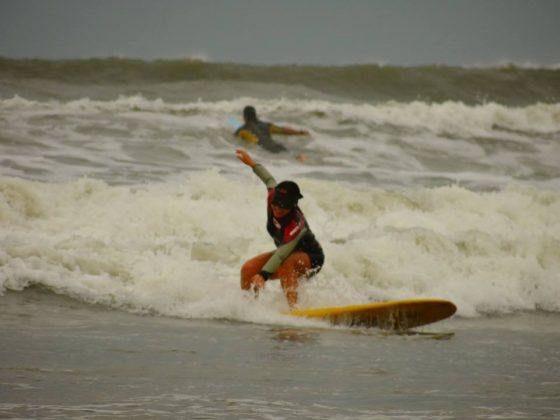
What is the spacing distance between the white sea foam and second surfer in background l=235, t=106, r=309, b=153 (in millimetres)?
4919

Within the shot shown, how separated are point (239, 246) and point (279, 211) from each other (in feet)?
8.63

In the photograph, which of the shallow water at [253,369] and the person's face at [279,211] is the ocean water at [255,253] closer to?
the shallow water at [253,369]

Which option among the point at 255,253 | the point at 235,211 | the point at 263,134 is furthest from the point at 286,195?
the point at 263,134

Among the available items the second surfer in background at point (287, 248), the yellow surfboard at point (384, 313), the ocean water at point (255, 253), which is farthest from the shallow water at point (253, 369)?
the second surfer in background at point (287, 248)

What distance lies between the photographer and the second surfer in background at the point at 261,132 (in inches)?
762

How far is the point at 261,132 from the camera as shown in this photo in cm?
1984

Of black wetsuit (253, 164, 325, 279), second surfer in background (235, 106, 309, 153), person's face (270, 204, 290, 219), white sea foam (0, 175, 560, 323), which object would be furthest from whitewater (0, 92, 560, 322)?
person's face (270, 204, 290, 219)

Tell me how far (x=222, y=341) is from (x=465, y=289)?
3794 mm

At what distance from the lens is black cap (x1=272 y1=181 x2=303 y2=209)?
816 centimetres

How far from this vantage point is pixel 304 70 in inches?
1192

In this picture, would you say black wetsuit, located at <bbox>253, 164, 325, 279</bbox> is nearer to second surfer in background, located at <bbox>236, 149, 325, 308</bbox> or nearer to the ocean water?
second surfer in background, located at <bbox>236, 149, 325, 308</bbox>

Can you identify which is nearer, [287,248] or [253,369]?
[253,369]

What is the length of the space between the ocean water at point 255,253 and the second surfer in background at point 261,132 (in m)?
0.22

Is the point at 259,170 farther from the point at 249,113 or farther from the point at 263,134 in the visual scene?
the point at 249,113
